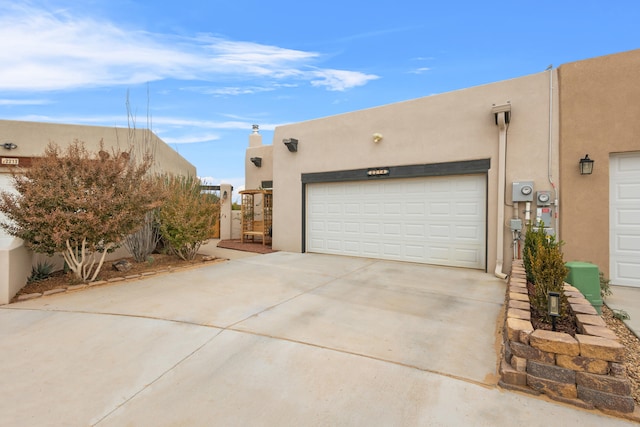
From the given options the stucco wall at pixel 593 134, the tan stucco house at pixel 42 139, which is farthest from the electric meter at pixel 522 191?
the tan stucco house at pixel 42 139

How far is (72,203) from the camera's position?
507 cm

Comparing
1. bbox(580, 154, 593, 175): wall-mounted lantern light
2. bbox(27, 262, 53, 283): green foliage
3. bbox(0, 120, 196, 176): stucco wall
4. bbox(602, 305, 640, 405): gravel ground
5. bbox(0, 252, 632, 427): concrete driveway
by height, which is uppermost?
bbox(0, 120, 196, 176): stucco wall

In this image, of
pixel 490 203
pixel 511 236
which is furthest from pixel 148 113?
pixel 511 236

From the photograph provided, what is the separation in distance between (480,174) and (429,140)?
4.54 ft

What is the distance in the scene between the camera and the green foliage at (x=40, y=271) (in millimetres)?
5680

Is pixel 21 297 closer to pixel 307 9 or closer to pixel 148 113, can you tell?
pixel 148 113

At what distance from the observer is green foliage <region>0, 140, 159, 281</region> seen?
4.98 m

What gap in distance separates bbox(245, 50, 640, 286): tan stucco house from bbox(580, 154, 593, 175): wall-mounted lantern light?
0.35 feet

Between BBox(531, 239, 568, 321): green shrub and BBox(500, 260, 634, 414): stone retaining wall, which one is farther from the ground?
BBox(531, 239, 568, 321): green shrub

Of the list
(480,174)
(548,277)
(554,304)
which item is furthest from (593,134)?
(554,304)

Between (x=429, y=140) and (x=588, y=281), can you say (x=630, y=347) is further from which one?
(x=429, y=140)

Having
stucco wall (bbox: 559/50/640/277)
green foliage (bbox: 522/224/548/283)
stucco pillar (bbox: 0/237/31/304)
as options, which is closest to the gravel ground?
green foliage (bbox: 522/224/548/283)

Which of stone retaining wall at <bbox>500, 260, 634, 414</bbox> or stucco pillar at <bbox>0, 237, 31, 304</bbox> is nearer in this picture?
stone retaining wall at <bbox>500, 260, 634, 414</bbox>

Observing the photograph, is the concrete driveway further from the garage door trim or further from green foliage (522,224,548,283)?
the garage door trim
